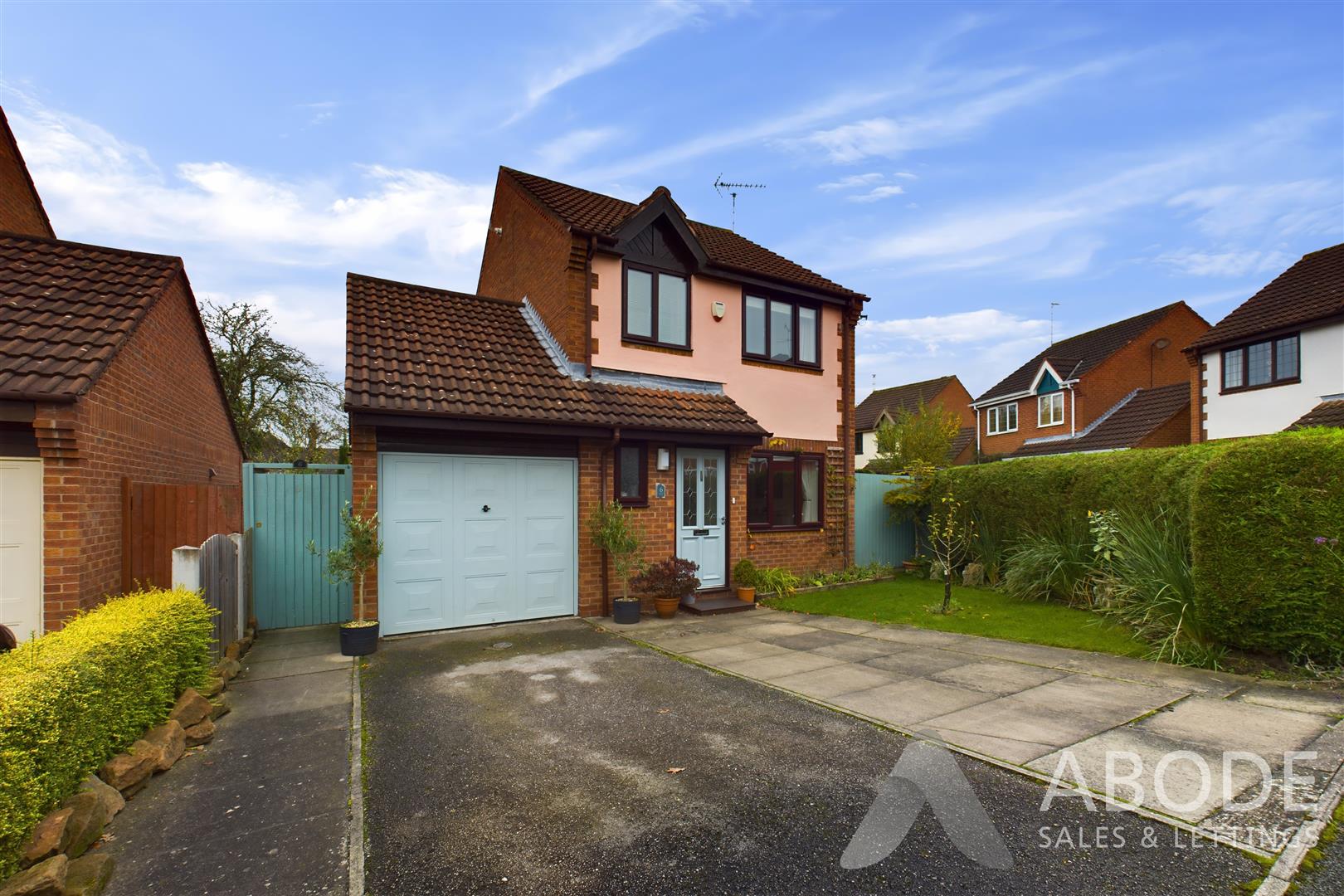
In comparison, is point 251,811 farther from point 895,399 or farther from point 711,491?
point 895,399

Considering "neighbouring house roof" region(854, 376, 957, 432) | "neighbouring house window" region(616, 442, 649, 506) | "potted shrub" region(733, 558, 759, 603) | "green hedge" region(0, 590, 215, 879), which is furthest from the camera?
"neighbouring house roof" region(854, 376, 957, 432)

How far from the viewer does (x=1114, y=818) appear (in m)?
3.35

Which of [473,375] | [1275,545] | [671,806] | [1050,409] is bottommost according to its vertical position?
[671,806]

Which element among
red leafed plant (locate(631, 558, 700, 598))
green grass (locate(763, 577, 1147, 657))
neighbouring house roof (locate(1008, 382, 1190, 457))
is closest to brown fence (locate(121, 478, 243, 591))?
red leafed plant (locate(631, 558, 700, 598))

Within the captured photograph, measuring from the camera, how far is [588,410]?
905 centimetres

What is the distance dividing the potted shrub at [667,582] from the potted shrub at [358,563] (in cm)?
Answer: 380

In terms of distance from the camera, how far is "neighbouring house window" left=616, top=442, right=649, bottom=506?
9.62 m

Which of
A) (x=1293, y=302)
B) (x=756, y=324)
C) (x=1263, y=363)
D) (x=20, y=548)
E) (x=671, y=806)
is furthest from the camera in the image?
(x=1263, y=363)

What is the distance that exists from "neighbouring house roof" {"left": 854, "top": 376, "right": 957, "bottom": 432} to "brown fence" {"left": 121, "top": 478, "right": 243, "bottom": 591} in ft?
129

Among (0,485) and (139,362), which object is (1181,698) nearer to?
(0,485)

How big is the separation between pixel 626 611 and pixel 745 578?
2558mm

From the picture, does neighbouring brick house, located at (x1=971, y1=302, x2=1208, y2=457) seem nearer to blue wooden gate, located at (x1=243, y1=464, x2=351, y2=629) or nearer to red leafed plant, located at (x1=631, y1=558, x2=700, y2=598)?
red leafed plant, located at (x1=631, y1=558, x2=700, y2=598)

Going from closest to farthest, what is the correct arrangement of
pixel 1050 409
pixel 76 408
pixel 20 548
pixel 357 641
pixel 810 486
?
pixel 20 548, pixel 76 408, pixel 357 641, pixel 810 486, pixel 1050 409

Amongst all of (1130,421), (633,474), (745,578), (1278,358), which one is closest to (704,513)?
(745,578)
